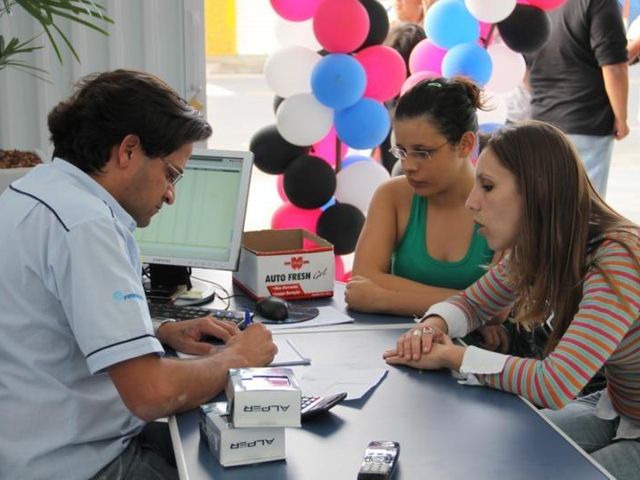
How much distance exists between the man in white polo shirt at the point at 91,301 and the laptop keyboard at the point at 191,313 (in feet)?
1.44

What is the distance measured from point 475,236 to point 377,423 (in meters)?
0.91

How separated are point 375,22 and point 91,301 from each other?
2313 millimetres

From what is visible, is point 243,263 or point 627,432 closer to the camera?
point 627,432

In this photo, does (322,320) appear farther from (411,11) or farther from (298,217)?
(411,11)

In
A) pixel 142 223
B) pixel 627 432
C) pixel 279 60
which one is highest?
pixel 279 60

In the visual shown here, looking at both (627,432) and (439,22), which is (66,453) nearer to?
(627,432)

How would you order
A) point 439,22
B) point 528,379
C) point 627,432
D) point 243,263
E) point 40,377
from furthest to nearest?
point 439,22 → point 243,263 → point 627,432 → point 528,379 → point 40,377

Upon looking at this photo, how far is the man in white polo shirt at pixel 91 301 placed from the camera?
1.42 meters

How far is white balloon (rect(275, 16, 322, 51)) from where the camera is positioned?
3.52m

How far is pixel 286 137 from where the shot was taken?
3.44 metres

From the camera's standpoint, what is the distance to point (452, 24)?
3.41 m

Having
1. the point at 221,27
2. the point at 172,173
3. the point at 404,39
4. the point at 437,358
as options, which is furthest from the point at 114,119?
the point at 221,27

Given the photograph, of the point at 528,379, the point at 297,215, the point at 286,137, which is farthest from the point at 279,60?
the point at 528,379

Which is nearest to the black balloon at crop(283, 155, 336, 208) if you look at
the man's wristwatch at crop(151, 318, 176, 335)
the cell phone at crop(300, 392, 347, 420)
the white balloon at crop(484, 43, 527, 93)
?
the white balloon at crop(484, 43, 527, 93)
